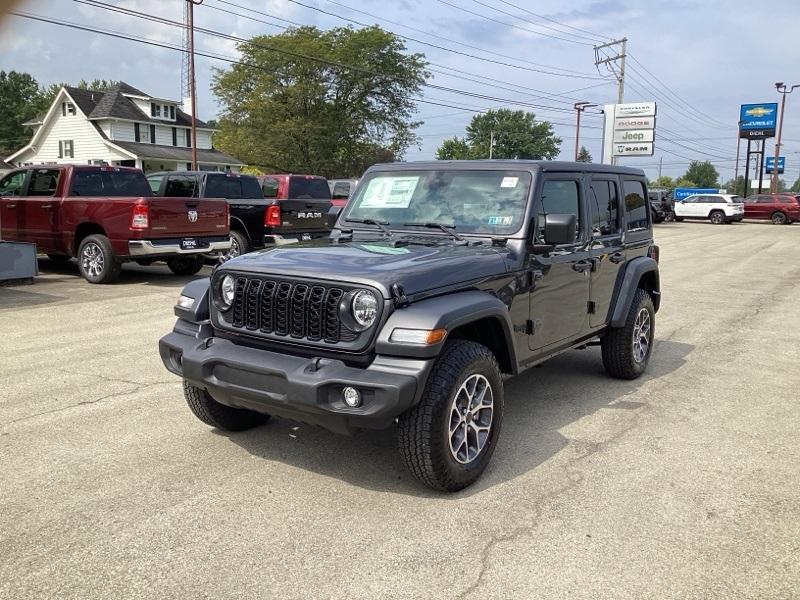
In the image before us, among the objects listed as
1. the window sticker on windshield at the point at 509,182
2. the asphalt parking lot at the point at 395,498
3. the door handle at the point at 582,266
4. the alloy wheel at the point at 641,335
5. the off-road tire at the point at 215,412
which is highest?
the window sticker on windshield at the point at 509,182

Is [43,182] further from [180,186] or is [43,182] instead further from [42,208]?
[180,186]

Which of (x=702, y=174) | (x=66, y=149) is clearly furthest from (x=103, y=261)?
(x=702, y=174)

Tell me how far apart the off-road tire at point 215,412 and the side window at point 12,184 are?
31.3ft

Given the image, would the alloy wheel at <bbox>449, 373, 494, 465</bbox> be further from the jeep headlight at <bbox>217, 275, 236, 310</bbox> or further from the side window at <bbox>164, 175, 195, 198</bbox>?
the side window at <bbox>164, 175, 195, 198</bbox>

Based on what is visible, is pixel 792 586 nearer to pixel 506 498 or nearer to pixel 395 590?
pixel 506 498

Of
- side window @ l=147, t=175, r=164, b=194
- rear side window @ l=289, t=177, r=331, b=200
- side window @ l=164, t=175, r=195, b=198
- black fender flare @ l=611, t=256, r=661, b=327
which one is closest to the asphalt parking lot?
black fender flare @ l=611, t=256, r=661, b=327

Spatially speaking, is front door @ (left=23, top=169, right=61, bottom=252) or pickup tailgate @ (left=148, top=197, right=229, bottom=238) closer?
pickup tailgate @ (left=148, top=197, right=229, bottom=238)

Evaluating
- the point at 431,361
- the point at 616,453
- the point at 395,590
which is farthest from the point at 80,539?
the point at 616,453

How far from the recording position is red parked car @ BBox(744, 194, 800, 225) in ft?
124

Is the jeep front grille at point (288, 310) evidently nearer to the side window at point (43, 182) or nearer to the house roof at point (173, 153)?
the side window at point (43, 182)

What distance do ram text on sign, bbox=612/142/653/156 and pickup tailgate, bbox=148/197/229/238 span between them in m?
41.6

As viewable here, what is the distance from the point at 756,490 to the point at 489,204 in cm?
236

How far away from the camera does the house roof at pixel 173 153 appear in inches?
1889

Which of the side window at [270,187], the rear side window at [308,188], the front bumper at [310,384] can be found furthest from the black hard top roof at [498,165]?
the side window at [270,187]
